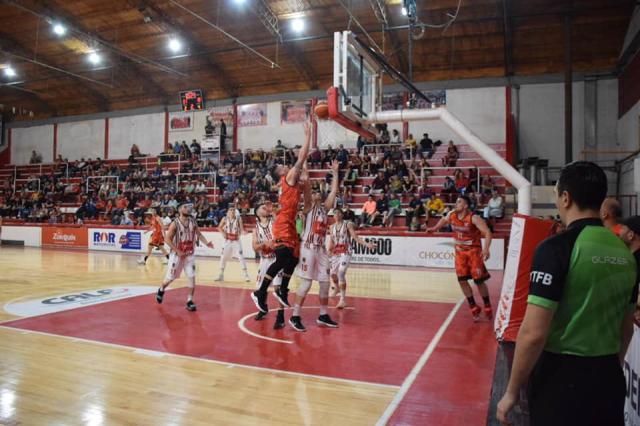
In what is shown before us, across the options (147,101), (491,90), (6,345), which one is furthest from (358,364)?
(147,101)

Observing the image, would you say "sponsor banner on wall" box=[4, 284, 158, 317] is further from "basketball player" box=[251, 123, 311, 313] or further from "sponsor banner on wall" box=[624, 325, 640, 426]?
"sponsor banner on wall" box=[624, 325, 640, 426]

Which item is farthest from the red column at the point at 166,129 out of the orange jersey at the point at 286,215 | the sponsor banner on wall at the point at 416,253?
the orange jersey at the point at 286,215

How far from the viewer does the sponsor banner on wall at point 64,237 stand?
22.2 m

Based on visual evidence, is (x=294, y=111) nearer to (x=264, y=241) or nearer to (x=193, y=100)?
(x=193, y=100)

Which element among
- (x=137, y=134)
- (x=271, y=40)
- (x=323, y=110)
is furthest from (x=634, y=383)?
(x=137, y=134)

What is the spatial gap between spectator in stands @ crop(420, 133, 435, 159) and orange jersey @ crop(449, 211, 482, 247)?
1411cm

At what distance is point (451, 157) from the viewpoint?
20562 mm

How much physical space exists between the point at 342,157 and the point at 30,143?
80.8 ft

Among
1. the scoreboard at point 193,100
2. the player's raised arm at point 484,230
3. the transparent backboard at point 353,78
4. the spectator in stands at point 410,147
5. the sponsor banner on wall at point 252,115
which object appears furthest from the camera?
the sponsor banner on wall at point 252,115

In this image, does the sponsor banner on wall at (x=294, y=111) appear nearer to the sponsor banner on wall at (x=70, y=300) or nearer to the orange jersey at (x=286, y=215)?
the sponsor banner on wall at (x=70, y=300)

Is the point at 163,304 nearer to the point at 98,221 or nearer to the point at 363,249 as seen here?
the point at 363,249

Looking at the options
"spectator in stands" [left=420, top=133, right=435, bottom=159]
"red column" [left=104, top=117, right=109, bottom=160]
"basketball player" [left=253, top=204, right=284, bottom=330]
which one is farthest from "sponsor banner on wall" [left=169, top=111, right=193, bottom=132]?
"basketball player" [left=253, top=204, right=284, bottom=330]

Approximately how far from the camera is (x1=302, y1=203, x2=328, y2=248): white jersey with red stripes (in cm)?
690

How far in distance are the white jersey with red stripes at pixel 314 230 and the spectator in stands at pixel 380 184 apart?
42.5 ft
